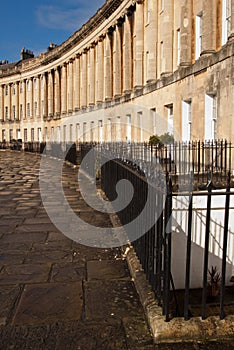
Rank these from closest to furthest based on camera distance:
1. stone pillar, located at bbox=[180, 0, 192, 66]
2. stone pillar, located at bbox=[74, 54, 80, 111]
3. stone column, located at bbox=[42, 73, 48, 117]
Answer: stone pillar, located at bbox=[180, 0, 192, 66] < stone pillar, located at bbox=[74, 54, 80, 111] < stone column, located at bbox=[42, 73, 48, 117]

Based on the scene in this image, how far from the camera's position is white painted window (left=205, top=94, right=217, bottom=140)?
1372 centimetres

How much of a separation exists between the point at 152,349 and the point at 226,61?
10.9m

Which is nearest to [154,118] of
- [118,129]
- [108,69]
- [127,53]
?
[118,129]

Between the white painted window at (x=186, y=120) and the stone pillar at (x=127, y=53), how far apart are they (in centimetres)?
1169

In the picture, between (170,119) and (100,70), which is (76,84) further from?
(170,119)

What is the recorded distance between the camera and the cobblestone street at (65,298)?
2.94 m

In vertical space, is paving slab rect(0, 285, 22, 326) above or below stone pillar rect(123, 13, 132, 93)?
below

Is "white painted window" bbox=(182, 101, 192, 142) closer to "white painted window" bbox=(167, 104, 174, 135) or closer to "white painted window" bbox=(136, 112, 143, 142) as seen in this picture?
"white painted window" bbox=(167, 104, 174, 135)

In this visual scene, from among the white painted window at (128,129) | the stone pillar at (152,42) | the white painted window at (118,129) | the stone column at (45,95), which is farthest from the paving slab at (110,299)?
the stone column at (45,95)

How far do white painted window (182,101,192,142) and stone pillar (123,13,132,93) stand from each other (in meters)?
11.7

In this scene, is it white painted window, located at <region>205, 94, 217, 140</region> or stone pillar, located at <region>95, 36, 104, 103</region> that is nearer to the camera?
white painted window, located at <region>205, 94, 217, 140</region>

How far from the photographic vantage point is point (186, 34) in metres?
16.5

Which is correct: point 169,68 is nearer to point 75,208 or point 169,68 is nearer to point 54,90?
point 75,208

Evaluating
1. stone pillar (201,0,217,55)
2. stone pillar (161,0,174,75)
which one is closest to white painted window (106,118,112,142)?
stone pillar (161,0,174,75)
